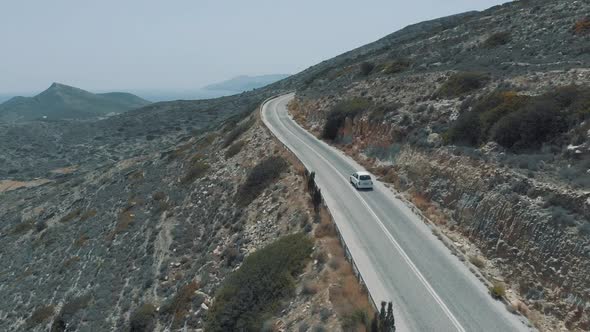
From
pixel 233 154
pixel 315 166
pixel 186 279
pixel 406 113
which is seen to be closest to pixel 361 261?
pixel 186 279

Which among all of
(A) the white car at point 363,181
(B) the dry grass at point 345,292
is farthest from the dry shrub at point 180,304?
(A) the white car at point 363,181

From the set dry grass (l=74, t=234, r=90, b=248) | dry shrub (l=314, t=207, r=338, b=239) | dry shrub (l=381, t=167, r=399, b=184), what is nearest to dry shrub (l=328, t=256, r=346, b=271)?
dry shrub (l=314, t=207, r=338, b=239)

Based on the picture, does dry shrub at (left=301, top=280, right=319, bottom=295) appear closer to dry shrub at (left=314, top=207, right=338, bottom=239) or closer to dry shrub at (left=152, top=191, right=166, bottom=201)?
dry shrub at (left=314, top=207, right=338, bottom=239)

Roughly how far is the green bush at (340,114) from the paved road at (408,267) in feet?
42.6

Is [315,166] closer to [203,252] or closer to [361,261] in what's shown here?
[203,252]

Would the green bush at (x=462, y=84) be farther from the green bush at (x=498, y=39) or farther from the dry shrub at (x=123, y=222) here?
the dry shrub at (x=123, y=222)

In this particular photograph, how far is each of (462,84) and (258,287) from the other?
23.0 meters

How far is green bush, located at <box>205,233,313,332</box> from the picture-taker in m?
17.1

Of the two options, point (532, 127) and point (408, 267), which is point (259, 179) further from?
point (532, 127)

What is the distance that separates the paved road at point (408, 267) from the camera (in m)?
14.2

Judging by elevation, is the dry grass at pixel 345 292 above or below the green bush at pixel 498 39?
below

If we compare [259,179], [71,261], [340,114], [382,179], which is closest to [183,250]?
[259,179]

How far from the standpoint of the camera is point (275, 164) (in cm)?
3212

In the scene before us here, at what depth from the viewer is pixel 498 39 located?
44.4 metres
